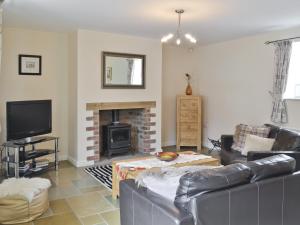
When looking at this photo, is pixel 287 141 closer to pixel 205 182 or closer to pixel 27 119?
pixel 205 182

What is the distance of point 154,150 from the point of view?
5.93 m

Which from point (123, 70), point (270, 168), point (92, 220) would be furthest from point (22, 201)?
point (123, 70)

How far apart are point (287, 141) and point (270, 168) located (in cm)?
199

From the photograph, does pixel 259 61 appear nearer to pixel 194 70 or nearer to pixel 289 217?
pixel 194 70

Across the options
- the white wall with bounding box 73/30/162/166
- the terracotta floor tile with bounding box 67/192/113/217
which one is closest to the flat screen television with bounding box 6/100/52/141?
the white wall with bounding box 73/30/162/166

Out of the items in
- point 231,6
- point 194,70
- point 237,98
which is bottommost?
point 237,98

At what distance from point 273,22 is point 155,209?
3.61m

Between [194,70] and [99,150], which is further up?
[194,70]

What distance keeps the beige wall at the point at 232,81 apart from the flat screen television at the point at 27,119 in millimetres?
2797

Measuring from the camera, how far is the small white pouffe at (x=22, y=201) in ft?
9.20

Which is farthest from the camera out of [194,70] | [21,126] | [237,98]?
[194,70]

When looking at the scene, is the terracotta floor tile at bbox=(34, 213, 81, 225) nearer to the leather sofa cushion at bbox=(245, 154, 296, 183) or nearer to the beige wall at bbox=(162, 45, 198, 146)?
the leather sofa cushion at bbox=(245, 154, 296, 183)

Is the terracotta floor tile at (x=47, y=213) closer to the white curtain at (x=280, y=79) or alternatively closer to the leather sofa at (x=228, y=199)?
the leather sofa at (x=228, y=199)

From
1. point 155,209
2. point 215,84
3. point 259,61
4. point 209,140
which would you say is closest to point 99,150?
point 209,140
